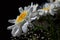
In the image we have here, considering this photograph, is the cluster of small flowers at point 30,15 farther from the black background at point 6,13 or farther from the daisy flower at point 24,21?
the black background at point 6,13

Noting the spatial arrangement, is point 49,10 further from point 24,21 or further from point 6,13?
point 6,13

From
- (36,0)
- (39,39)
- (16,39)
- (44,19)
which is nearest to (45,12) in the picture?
(44,19)

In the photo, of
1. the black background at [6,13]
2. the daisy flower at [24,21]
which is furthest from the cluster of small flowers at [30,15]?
the black background at [6,13]

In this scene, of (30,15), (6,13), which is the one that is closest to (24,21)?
(30,15)

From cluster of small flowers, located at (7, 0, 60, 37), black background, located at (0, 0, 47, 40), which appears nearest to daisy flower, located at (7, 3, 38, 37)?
cluster of small flowers, located at (7, 0, 60, 37)

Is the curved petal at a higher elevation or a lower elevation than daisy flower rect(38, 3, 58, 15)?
lower

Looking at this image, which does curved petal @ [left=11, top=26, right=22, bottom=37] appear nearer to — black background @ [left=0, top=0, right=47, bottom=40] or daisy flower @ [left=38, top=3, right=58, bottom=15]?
daisy flower @ [left=38, top=3, right=58, bottom=15]

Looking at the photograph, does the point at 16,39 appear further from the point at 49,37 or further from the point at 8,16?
the point at 8,16

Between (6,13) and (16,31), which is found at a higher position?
(6,13)

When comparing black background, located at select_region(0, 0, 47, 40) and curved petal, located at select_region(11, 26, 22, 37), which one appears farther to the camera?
black background, located at select_region(0, 0, 47, 40)

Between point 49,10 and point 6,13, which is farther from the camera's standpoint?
point 6,13

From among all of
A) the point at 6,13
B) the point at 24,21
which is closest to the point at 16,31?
the point at 24,21
